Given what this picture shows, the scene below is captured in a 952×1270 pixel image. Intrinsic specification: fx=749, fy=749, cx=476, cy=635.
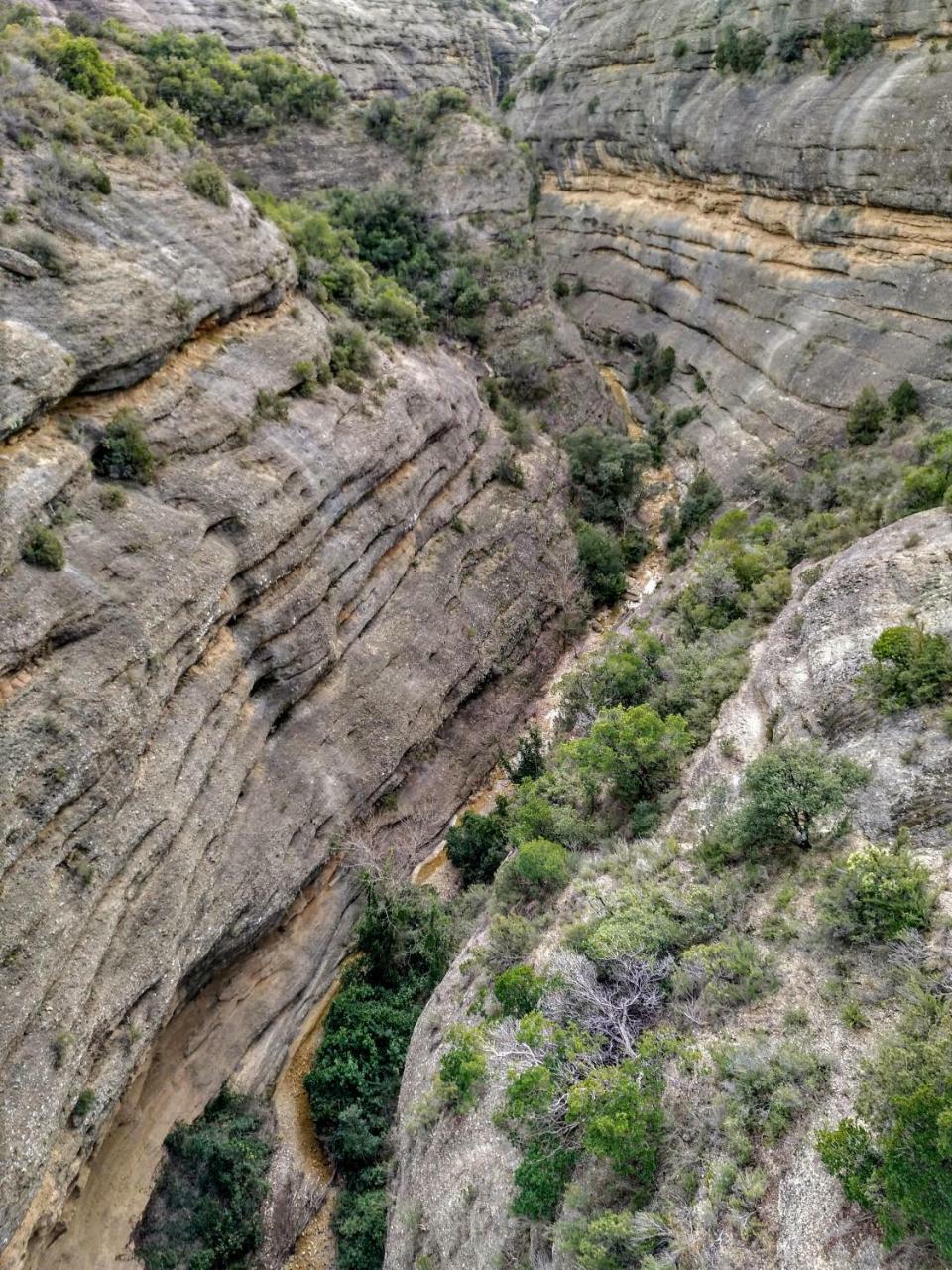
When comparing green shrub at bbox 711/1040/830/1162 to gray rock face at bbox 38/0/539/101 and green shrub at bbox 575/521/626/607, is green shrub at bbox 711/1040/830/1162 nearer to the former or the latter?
green shrub at bbox 575/521/626/607

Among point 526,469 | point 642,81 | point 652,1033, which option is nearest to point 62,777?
point 652,1033

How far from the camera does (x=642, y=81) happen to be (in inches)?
1500

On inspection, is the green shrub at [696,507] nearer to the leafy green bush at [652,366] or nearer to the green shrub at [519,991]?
the leafy green bush at [652,366]

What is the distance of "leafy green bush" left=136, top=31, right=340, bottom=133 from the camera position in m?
32.4

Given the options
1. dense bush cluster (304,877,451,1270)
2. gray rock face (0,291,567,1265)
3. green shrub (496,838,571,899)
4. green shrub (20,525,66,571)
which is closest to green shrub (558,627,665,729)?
gray rock face (0,291,567,1265)

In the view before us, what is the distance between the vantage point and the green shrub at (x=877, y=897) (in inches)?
366

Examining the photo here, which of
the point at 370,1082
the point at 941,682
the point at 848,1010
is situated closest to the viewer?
the point at 848,1010

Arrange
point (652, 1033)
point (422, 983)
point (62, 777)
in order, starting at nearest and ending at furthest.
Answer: point (652, 1033) < point (62, 777) < point (422, 983)

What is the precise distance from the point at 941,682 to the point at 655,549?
18427 millimetres

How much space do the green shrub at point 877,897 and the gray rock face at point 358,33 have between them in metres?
40.3

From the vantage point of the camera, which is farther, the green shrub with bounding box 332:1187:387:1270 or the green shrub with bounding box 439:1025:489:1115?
the green shrub with bounding box 332:1187:387:1270

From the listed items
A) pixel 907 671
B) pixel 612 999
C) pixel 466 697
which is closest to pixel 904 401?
pixel 907 671

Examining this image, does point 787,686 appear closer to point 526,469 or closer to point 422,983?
point 422,983

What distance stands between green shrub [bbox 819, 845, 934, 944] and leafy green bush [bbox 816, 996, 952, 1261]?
1199 millimetres
